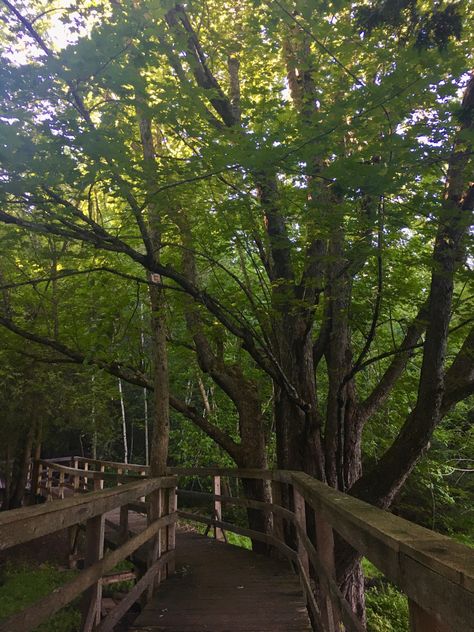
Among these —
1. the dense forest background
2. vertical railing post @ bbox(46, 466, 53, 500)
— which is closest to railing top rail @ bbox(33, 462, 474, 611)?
the dense forest background

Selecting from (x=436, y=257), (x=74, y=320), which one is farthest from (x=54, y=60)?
(x=74, y=320)

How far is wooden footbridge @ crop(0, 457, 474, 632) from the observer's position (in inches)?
44.4

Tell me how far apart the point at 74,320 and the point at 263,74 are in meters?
5.05

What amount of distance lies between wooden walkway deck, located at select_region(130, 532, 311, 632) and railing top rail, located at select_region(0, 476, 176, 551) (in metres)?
1.27

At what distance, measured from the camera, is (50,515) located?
6.85ft

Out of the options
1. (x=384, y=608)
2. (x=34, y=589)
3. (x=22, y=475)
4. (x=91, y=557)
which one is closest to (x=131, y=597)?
(x=91, y=557)

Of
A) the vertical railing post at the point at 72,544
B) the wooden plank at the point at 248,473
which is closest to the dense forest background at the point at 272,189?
the wooden plank at the point at 248,473

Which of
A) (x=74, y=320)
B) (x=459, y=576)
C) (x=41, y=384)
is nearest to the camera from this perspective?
(x=459, y=576)

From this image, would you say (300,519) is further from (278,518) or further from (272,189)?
(272,189)

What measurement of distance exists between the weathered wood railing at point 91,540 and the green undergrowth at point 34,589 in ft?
7.51

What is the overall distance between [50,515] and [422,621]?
1592 millimetres

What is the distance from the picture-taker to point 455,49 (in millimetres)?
4641

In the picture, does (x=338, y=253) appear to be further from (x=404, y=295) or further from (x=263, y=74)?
(x=263, y=74)

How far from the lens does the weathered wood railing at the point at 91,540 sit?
187cm
